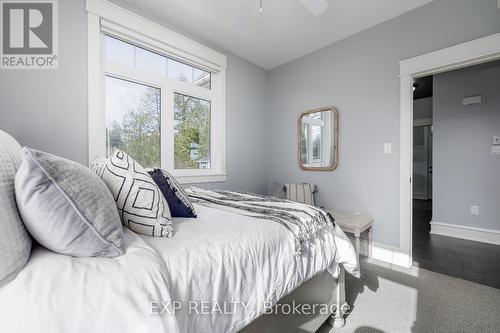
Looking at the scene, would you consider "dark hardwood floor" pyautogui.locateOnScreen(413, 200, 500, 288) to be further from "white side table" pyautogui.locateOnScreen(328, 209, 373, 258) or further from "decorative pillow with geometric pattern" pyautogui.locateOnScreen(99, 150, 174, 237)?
"decorative pillow with geometric pattern" pyautogui.locateOnScreen(99, 150, 174, 237)

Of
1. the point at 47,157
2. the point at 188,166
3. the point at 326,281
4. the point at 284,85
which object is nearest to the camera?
the point at 47,157

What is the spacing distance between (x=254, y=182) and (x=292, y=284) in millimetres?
2535

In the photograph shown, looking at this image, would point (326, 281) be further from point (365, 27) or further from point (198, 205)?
point (365, 27)

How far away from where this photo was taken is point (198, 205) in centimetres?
157

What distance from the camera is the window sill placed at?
2.71 metres

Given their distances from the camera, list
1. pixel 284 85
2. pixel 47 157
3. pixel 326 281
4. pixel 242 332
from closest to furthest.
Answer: pixel 47 157 → pixel 242 332 → pixel 326 281 → pixel 284 85

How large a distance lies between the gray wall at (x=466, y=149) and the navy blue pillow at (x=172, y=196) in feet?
12.9

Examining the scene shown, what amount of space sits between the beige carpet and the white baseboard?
160 cm

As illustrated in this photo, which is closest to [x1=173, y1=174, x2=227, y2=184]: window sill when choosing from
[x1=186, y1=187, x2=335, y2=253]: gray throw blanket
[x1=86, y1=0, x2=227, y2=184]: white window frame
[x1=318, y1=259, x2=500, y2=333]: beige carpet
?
[x1=86, y1=0, x2=227, y2=184]: white window frame

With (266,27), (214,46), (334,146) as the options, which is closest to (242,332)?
(334,146)

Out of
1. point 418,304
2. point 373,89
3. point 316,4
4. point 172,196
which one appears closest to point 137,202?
point 172,196

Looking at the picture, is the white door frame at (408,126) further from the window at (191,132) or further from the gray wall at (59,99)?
the gray wall at (59,99)

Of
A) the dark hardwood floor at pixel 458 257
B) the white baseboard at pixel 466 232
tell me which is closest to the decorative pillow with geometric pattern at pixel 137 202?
the dark hardwood floor at pixel 458 257

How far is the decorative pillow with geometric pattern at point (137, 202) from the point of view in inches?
36.4
